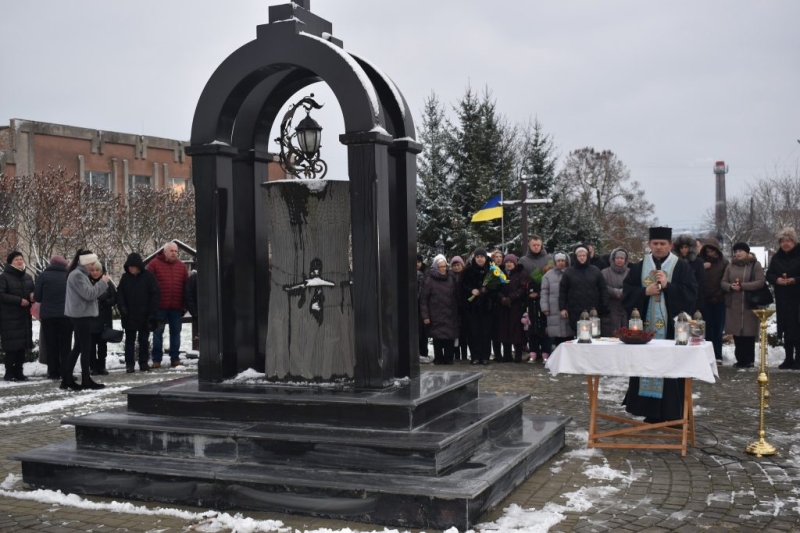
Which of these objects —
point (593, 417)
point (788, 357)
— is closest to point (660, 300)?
point (593, 417)

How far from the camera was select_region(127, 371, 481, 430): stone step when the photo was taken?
6.10 m

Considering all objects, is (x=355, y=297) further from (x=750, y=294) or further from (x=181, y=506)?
(x=750, y=294)

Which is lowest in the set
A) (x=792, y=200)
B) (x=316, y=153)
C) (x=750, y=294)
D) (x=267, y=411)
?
(x=267, y=411)

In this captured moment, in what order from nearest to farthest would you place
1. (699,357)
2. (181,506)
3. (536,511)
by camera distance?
(536,511)
(181,506)
(699,357)

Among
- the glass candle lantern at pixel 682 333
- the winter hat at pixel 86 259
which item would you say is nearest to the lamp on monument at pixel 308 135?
the glass candle lantern at pixel 682 333

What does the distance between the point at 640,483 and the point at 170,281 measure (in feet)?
31.6

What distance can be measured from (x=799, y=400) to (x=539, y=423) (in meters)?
3.98

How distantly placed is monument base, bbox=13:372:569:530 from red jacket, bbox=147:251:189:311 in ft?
23.0

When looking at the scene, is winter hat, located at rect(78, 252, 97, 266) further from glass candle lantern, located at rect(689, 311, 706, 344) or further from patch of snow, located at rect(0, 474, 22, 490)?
glass candle lantern, located at rect(689, 311, 706, 344)

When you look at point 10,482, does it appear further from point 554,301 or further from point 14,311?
point 554,301

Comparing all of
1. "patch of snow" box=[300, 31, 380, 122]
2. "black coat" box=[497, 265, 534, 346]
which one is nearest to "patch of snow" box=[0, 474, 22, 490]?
"patch of snow" box=[300, 31, 380, 122]

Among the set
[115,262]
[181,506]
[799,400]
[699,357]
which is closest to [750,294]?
[799,400]

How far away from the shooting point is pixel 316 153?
7613 mm

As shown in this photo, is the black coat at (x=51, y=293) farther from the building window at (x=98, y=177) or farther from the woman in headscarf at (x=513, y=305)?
the building window at (x=98, y=177)
